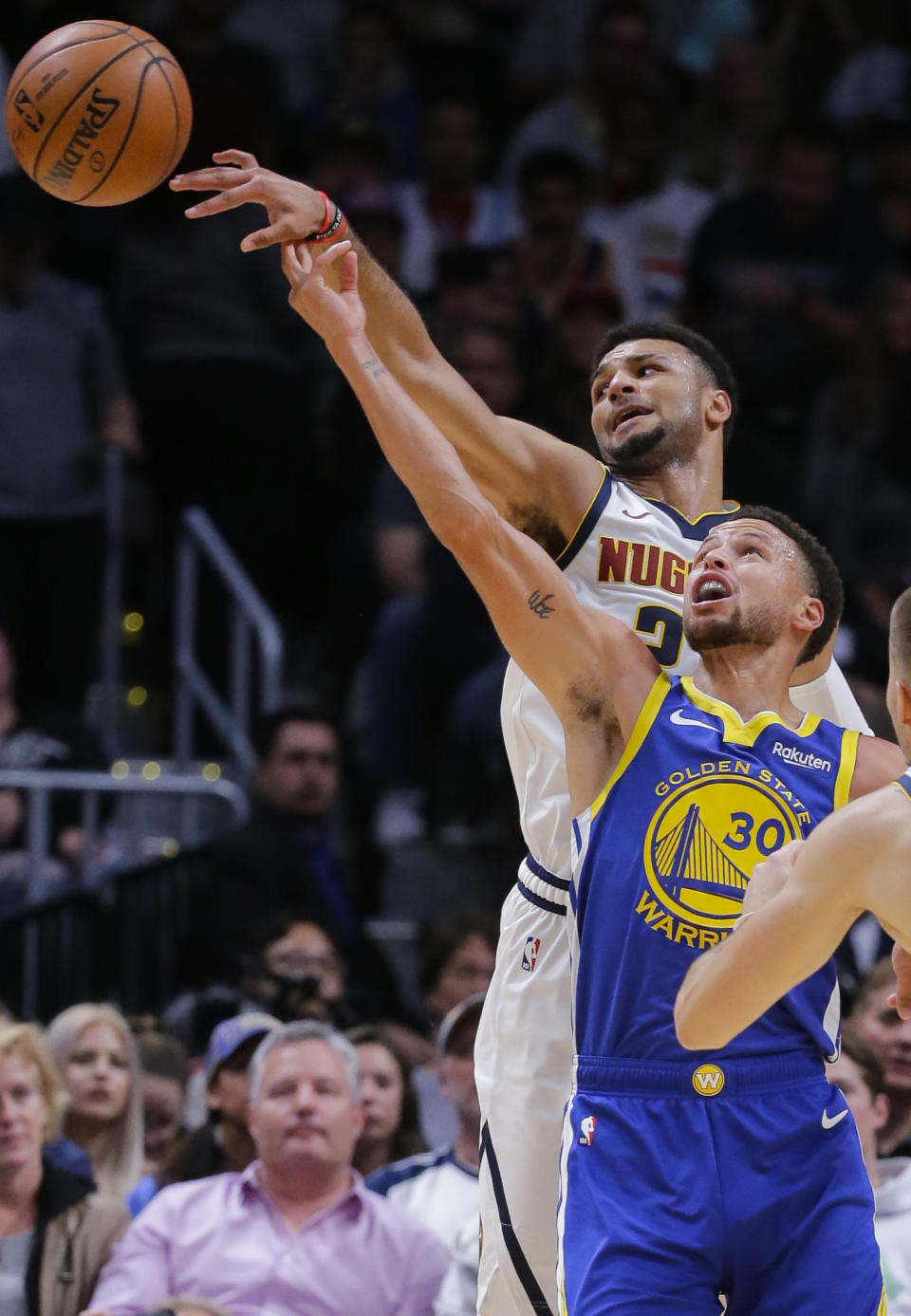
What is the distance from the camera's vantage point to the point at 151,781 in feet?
28.6

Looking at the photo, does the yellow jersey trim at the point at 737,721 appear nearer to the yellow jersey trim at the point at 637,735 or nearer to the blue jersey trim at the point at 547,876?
the yellow jersey trim at the point at 637,735

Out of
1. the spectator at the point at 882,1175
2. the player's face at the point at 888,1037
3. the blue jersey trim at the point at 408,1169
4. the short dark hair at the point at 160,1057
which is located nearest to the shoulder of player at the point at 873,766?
the spectator at the point at 882,1175

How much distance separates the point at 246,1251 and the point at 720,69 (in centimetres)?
810

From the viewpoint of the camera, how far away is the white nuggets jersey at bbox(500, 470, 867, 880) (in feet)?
15.1

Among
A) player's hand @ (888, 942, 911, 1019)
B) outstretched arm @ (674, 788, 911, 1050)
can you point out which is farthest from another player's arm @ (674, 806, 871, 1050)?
player's hand @ (888, 942, 911, 1019)

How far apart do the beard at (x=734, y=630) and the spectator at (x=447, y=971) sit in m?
3.65

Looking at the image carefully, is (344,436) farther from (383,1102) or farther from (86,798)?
(383,1102)

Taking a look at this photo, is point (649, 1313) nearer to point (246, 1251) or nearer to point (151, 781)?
point (246, 1251)

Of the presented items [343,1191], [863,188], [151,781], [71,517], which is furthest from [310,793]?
[863,188]

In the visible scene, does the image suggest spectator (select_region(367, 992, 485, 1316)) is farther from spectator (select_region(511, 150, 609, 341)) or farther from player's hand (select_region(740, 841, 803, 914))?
spectator (select_region(511, 150, 609, 341))

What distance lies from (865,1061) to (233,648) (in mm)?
4893

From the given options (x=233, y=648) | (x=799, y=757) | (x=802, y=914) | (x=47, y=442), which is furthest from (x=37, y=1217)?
(x=47, y=442)

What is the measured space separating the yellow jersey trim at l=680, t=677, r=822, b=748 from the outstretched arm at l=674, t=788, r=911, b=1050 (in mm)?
637

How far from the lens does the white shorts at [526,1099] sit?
4.34 metres
